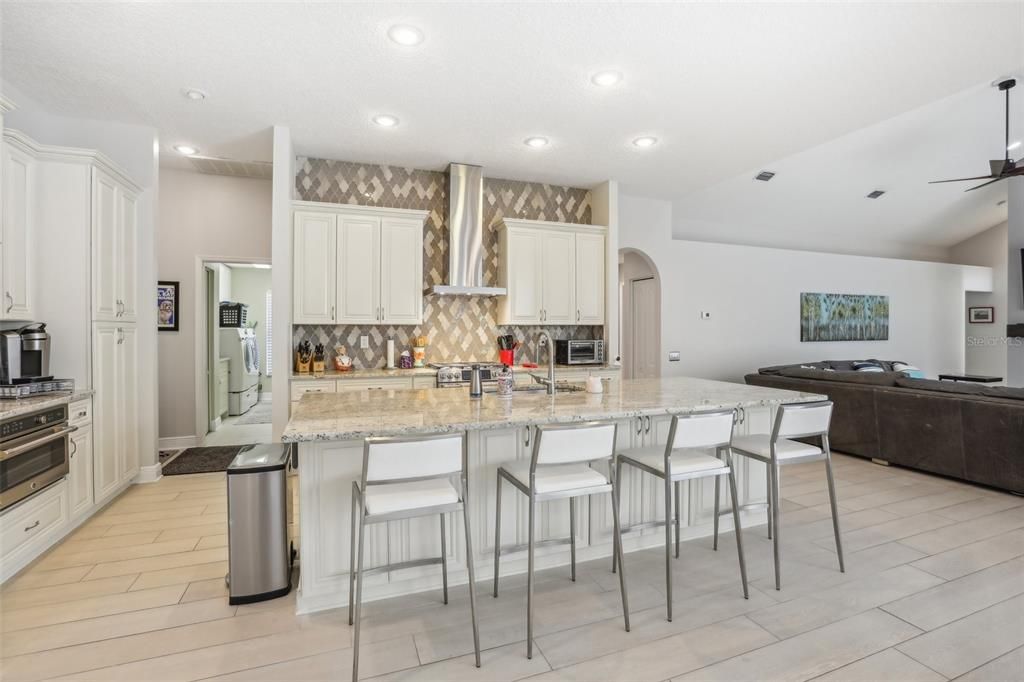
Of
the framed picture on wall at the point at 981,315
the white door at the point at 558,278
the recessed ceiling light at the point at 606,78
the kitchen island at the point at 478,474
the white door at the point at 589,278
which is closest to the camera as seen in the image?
the kitchen island at the point at 478,474

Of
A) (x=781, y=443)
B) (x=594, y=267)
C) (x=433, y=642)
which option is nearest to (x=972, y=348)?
(x=594, y=267)

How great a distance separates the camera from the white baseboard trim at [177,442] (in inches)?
207

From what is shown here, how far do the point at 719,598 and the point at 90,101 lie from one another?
525 centimetres

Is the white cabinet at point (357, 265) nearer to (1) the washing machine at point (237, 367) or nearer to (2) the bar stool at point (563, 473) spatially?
(2) the bar stool at point (563, 473)

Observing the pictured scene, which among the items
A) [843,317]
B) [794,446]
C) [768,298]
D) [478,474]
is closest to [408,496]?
[478,474]

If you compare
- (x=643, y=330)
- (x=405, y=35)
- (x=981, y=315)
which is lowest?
(x=643, y=330)

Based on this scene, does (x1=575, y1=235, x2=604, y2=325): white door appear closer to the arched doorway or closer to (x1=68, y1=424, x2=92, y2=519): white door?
the arched doorway

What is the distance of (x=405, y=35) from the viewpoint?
2.79 metres

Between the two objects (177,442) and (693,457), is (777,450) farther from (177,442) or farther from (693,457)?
(177,442)

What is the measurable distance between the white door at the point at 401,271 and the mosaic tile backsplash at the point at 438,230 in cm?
36

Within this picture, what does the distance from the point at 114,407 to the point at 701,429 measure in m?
4.04

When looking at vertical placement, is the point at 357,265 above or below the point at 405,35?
below

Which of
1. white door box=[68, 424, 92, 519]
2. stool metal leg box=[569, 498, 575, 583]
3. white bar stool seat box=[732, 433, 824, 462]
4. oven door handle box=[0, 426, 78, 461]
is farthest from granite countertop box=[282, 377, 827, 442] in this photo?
white door box=[68, 424, 92, 519]

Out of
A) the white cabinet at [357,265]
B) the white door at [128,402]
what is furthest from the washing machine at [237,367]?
the white cabinet at [357,265]
